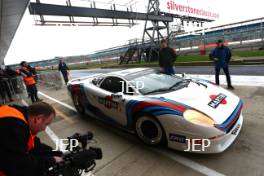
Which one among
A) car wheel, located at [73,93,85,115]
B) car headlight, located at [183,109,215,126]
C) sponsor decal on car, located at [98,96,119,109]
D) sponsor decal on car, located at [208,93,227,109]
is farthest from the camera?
car wheel, located at [73,93,85,115]

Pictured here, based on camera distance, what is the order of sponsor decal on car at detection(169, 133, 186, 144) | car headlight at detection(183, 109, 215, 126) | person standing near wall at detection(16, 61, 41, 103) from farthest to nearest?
person standing near wall at detection(16, 61, 41, 103) < sponsor decal on car at detection(169, 133, 186, 144) < car headlight at detection(183, 109, 215, 126)

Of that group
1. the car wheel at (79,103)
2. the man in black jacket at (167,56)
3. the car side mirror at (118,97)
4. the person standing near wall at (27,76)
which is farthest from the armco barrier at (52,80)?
the car side mirror at (118,97)

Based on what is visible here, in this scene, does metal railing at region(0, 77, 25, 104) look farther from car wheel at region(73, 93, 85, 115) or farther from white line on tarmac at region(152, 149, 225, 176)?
white line on tarmac at region(152, 149, 225, 176)

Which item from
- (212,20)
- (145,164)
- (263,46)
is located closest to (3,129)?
(145,164)

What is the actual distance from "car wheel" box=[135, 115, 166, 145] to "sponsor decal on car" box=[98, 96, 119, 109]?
0.59m

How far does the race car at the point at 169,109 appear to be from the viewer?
2633 millimetres

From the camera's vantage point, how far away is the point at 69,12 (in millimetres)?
13883

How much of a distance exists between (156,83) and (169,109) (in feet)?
3.43

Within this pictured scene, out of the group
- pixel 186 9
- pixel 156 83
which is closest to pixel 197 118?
pixel 156 83

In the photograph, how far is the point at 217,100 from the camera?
3.14 meters

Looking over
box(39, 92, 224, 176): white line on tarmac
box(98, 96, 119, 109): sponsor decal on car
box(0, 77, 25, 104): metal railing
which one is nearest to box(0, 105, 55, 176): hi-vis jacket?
box(39, 92, 224, 176): white line on tarmac

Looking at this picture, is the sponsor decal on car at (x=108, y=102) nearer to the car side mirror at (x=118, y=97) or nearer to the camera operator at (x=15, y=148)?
the car side mirror at (x=118, y=97)

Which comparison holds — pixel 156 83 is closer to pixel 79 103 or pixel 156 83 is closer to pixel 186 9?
pixel 79 103

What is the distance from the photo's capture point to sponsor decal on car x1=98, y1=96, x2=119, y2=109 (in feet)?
12.0
